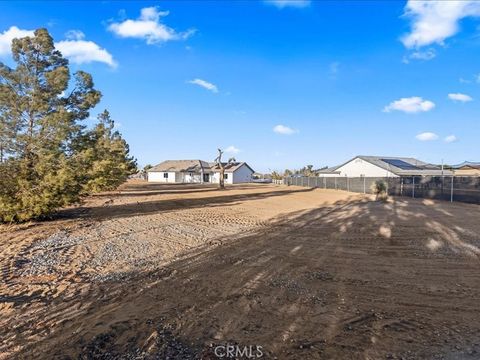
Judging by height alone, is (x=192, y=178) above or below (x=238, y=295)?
above

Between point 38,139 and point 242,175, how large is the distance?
182ft

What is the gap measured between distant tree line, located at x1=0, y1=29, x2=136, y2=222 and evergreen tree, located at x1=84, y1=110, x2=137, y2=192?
157 millimetres

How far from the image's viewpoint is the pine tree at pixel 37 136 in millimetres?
11352

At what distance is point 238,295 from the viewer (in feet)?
16.8

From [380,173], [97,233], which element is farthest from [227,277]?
[380,173]

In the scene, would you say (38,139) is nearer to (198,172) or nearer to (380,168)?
(380,168)

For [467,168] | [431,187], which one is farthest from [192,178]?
[431,187]

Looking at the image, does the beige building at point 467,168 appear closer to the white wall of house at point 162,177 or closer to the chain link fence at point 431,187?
the chain link fence at point 431,187

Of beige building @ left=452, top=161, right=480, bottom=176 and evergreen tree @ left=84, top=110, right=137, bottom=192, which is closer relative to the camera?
evergreen tree @ left=84, top=110, right=137, bottom=192

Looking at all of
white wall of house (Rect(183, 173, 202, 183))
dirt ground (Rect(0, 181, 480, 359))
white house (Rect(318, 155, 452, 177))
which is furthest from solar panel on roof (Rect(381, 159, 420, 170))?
dirt ground (Rect(0, 181, 480, 359))

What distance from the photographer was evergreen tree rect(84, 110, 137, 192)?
14258 millimetres

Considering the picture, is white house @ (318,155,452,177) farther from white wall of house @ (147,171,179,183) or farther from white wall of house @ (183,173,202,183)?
white wall of house @ (147,171,179,183)

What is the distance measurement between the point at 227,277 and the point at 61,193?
29.5 ft

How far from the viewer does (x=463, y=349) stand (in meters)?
3.51
